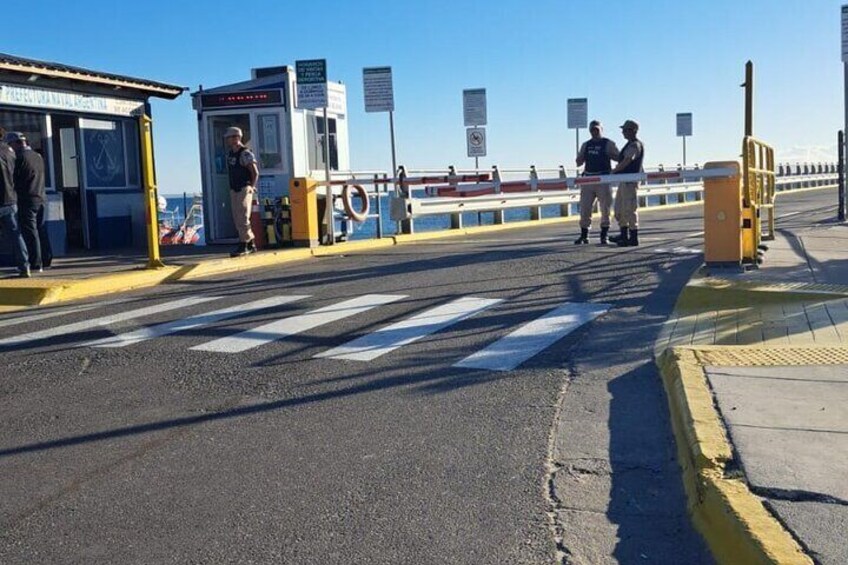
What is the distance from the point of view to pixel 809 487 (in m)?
4.03

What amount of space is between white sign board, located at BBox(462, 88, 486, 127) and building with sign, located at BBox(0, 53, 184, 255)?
347 inches

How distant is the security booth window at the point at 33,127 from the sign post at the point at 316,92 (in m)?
4.11

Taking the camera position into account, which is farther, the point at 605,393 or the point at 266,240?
the point at 266,240

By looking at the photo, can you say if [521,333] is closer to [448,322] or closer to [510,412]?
[448,322]

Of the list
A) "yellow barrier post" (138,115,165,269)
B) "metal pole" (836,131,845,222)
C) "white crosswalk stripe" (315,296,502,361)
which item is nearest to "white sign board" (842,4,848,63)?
"metal pole" (836,131,845,222)

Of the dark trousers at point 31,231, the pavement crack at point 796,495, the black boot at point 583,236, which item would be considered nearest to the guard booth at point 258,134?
the dark trousers at point 31,231

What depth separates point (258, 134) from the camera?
16.7 m

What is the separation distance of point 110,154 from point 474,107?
384 inches

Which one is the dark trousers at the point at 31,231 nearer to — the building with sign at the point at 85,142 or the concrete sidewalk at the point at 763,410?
the building with sign at the point at 85,142

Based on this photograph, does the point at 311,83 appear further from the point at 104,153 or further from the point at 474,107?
the point at 474,107

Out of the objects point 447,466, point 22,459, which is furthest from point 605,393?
point 22,459

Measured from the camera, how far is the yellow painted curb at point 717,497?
3.45m

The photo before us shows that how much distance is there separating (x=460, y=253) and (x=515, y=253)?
36.7 inches

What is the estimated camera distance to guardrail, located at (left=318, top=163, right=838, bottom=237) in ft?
40.4
